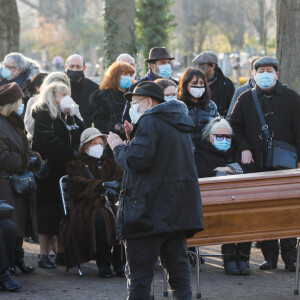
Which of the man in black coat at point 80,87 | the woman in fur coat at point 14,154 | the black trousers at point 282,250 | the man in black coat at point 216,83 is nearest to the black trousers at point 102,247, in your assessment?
the woman in fur coat at point 14,154

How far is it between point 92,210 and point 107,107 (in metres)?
1.64

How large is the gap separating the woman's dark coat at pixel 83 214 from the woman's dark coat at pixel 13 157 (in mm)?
407

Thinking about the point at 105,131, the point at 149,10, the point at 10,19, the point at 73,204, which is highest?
the point at 149,10

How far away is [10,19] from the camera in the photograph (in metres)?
15.0

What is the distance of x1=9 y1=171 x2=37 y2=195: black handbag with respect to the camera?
7578 millimetres

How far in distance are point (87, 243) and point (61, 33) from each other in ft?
152

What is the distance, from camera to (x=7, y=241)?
7121 millimetres

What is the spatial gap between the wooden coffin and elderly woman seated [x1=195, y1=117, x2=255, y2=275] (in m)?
1.24

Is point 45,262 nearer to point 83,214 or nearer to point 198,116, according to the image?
point 83,214

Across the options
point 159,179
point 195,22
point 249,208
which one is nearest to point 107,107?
point 249,208

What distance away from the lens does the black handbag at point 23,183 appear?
7.58 meters

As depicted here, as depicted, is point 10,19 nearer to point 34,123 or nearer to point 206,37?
point 34,123

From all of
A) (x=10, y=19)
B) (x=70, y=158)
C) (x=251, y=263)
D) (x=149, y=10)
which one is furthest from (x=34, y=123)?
(x=149, y=10)

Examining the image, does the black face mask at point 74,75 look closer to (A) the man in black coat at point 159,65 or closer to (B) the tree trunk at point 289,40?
(A) the man in black coat at point 159,65
